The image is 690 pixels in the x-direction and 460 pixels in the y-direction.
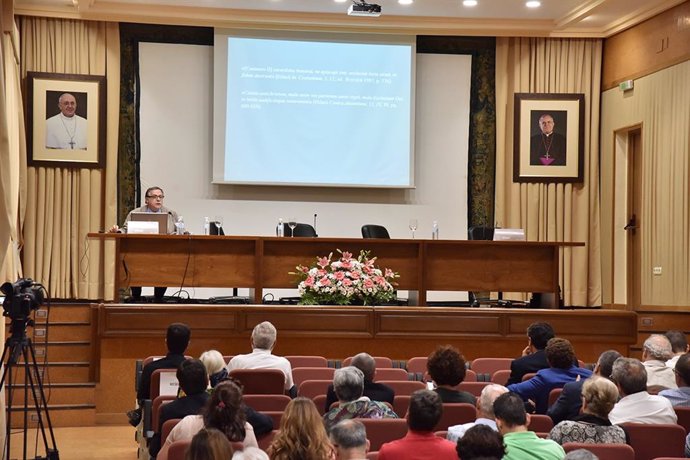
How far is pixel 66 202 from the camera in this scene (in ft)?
38.6

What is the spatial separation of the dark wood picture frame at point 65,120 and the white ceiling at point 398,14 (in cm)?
81

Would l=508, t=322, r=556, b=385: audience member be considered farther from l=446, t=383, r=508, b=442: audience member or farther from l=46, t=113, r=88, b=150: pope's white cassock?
l=46, t=113, r=88, b=150: pope's white cassock

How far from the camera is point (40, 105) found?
11711 mm

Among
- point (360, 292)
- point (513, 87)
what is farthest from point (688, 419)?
point (513, 87)

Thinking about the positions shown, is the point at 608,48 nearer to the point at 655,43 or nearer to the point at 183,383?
the point at 655,43

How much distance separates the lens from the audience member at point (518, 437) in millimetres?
3891

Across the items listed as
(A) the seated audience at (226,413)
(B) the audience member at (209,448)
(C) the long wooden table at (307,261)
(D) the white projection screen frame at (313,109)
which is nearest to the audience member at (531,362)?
(A) the seated audience at (226,413)

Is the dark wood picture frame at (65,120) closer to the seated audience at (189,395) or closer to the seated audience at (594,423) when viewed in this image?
the seated audience at (189,395)

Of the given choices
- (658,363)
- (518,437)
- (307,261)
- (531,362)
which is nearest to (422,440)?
(518,437)

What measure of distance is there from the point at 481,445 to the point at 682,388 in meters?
2.71

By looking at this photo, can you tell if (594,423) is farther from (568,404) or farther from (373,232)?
(373,232)

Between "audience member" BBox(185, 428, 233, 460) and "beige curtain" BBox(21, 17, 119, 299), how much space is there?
29.3 feet

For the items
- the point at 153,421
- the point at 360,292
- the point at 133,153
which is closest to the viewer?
the point at 153,421

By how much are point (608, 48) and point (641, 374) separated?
8406mm
